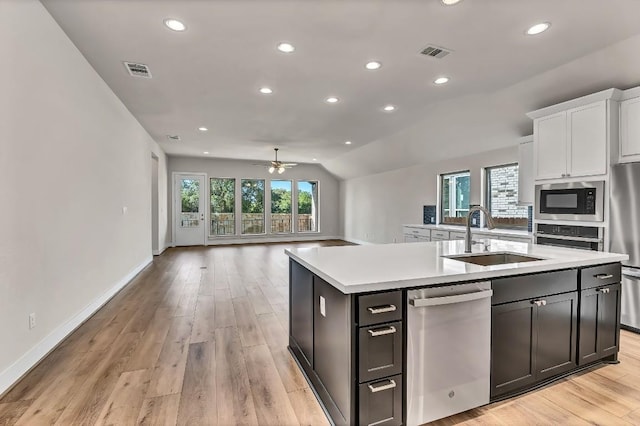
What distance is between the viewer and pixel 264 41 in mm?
2846

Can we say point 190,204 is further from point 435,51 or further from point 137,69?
point 435,51

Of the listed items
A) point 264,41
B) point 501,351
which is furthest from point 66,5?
point 501,351

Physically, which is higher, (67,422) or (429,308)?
(429,308)

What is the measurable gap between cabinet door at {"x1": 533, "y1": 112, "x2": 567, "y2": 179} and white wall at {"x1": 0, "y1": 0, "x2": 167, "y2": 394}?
5.16 metres

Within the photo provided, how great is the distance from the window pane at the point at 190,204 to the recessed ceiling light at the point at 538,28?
29.8ft

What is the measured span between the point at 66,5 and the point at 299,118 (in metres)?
3.39

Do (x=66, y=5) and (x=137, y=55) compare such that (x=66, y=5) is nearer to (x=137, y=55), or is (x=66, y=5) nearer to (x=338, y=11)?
(x=137, y=55)

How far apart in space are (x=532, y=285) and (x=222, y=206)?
9.37 metres

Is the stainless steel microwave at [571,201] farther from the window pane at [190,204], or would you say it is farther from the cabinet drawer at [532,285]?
the window pane at [190,204]

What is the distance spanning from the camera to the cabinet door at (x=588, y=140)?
10.5 feet

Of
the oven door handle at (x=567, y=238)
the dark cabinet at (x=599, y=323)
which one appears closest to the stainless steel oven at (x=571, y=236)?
the oven door handle at (x=567, y=238)

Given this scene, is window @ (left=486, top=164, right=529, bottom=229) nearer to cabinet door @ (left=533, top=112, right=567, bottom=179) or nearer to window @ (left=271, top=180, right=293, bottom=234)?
cabinet door @ (left=533, top=112, right=567, bottom=179)

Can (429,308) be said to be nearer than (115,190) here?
Yes

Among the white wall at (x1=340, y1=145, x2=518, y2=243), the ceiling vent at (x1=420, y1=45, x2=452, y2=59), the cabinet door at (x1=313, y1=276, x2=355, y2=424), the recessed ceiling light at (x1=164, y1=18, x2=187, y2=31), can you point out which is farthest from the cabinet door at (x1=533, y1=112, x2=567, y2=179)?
the recessed ceiling light at (x1=164, y1=18, x2=187, y2=31)
